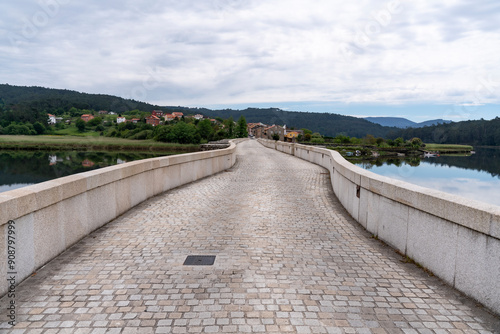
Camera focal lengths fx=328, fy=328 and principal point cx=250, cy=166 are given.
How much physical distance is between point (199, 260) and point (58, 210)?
2.18m

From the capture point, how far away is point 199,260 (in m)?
4.65

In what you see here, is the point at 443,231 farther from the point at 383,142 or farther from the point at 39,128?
the point at 383,142

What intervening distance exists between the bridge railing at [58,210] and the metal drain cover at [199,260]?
1.92 meters

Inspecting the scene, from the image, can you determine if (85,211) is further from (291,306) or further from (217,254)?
(291,306)

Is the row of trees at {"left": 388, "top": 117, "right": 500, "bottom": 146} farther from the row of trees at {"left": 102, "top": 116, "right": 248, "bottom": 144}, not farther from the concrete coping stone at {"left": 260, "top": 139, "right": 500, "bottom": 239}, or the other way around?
the row of trees at {"left": 102, "top": 116, "right": 248, "bottom": 144}

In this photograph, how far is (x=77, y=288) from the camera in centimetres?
378

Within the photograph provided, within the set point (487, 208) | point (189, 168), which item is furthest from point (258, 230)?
point (189, 168)

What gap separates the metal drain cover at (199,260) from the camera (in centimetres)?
450

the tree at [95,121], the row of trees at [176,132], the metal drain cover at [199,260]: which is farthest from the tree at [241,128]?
the metal drain cover at [199,260]

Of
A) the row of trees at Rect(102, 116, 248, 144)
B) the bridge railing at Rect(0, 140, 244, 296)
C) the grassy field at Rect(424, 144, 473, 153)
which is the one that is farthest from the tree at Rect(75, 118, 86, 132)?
the bridge railing at Rect(0, 140, 244, 296)

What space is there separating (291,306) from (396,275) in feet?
5.79

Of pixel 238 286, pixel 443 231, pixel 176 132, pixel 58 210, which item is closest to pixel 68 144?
pixel 176 132

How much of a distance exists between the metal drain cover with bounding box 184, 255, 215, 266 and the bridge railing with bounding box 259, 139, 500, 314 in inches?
115

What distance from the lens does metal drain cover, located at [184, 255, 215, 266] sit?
177 inches
